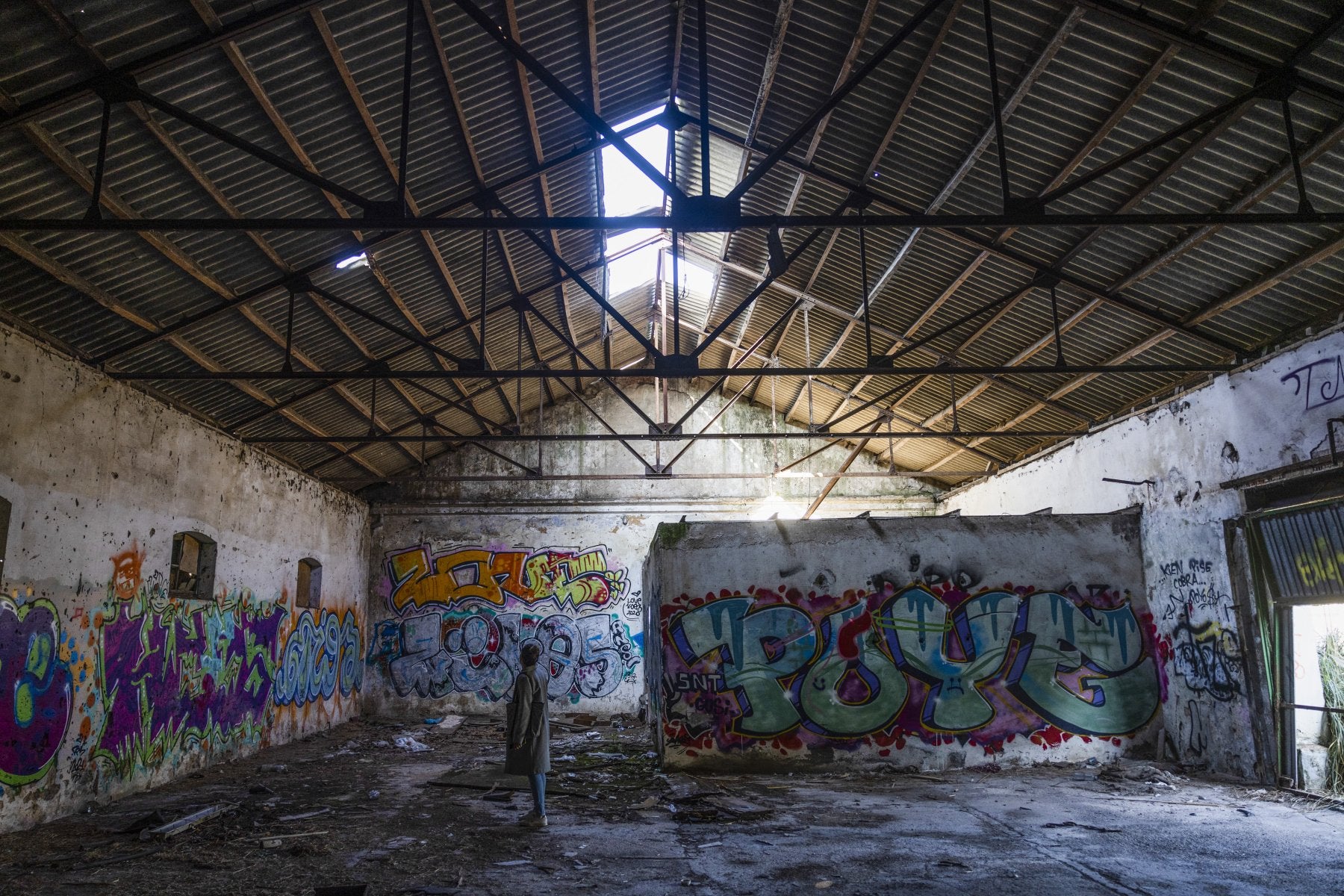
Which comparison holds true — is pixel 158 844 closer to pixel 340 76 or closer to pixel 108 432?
pixel 108 432

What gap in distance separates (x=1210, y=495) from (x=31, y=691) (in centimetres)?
1309

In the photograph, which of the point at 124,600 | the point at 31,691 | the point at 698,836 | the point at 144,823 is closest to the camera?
the point at 698,836

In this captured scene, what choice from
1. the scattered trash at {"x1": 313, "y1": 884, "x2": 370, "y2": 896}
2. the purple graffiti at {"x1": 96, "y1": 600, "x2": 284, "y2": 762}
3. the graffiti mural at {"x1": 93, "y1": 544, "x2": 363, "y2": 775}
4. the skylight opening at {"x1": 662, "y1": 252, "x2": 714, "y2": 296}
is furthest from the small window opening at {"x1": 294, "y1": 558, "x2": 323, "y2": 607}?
the scattered trash at {"x1": 313, "y1": 884, "x2": 370, "y2": 896}

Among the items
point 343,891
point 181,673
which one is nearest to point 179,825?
point 343,891

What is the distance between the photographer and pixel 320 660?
15789mm

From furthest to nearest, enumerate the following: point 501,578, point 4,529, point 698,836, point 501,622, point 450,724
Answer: point 501,578, point 501,622, point 450,724, point 4,529, point 698,836

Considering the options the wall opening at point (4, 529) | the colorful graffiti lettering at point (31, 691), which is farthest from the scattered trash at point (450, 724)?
the wall opening at point (4, 529)

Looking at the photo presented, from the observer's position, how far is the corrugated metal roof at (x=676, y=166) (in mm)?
6859

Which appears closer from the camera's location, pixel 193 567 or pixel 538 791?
pixel 538 791

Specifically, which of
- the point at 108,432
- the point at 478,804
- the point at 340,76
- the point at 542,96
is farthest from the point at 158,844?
the point at 542,96

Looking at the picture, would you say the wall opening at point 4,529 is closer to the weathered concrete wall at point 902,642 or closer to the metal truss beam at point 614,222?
the metal truss beam at point 614,222

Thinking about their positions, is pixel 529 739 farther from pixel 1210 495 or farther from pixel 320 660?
pixel 320 660

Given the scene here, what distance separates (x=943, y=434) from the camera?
14.0m

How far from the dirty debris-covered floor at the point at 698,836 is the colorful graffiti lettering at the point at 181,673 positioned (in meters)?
0.70
